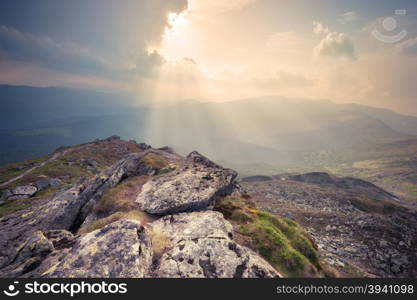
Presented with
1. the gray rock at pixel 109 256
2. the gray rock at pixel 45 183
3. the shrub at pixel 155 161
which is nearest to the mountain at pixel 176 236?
the gray rock at pixel 109 256

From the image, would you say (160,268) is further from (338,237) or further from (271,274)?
(338,237)

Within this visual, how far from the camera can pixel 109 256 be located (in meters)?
11.7

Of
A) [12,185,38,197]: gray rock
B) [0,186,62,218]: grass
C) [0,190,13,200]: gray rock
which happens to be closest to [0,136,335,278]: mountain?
[0,186,62,218]: grass

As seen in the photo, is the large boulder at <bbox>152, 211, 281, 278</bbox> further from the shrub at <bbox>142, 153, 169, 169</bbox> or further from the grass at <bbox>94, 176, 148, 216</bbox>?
the shrub at <bbox>142, 153, 169, 169</bbox>

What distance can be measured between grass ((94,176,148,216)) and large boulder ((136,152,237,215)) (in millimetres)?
1000

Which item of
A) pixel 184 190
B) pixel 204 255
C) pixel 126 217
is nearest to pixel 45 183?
pixel 126 217

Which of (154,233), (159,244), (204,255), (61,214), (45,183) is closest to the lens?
(204,255)

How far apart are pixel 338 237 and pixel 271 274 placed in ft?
116

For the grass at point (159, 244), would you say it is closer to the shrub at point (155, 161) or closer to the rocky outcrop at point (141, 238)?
the rocky outcrop at point (141, 238)

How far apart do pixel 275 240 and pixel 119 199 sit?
15.7 meters

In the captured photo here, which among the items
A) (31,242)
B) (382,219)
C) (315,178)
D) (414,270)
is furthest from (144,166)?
(315,178)

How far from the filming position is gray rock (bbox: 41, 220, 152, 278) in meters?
11.0

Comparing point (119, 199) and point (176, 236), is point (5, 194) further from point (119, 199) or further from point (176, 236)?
point (176, 236)

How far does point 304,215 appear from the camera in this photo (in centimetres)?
5281
